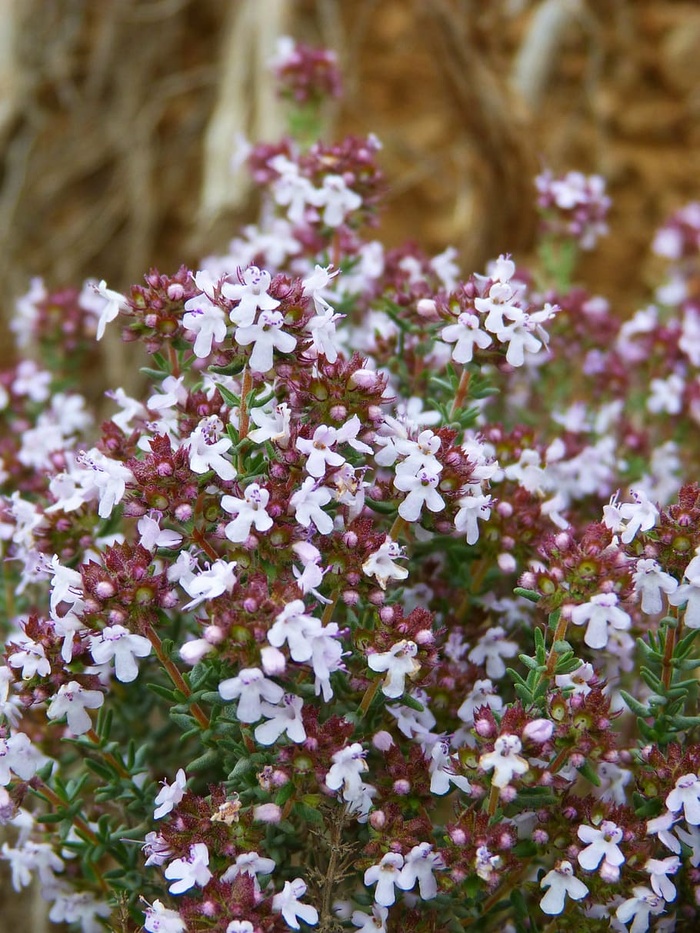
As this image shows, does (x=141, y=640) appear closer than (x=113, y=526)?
Yes

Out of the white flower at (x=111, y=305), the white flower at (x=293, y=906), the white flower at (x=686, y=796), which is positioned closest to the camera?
the white flower at (x=293, y=906)

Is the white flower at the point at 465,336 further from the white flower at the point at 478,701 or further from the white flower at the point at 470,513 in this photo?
the white flower at the point at 478,701

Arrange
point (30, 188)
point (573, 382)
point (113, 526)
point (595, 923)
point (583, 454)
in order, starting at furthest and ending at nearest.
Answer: point (30, 188) < point (573, 382) < point (583, 454) < point (113, 526) < point (595, 923)

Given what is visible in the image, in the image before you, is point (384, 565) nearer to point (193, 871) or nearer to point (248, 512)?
point (248, 512)

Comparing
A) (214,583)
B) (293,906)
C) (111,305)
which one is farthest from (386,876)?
(111,305)

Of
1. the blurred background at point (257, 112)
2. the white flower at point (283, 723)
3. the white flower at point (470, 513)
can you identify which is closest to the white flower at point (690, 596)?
the white flower at point (470, 513)

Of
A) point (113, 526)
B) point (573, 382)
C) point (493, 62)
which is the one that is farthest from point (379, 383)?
point (493, 62)

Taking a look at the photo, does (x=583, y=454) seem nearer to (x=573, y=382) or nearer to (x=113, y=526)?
(x=573, y=382)
